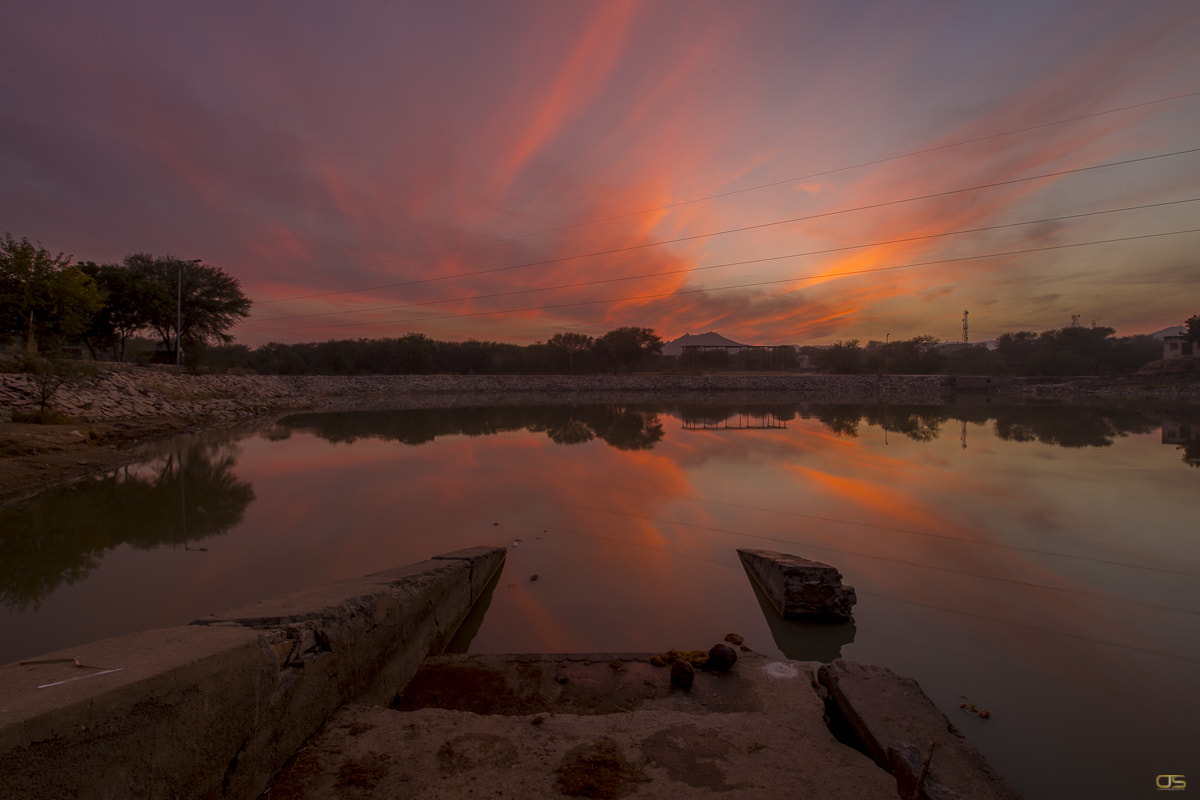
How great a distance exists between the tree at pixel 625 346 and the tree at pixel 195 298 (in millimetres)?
38117

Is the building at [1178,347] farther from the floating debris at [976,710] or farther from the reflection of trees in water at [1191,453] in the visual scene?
the floating debris at [976,710]

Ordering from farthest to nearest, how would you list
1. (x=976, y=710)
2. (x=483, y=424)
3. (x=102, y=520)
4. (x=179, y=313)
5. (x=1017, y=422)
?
(x=179, y=313) → (x=1017, y=422) → (x=483, y=424) → (x=102, y=520) → (x=976, y=710)

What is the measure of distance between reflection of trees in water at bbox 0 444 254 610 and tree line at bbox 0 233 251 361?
49.0ft

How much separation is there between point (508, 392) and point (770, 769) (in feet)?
156

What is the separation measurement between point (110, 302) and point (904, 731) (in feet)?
143

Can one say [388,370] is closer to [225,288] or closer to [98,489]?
[225,288]

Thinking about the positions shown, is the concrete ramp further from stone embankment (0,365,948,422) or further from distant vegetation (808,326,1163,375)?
distant vegetation (808,326,1163,375)

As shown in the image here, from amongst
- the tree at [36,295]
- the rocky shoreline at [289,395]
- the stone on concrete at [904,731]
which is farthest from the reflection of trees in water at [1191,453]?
the tree at [36,295]

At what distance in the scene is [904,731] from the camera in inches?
116

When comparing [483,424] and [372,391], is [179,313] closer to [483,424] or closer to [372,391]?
[372,391]

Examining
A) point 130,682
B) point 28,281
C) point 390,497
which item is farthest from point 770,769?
point 28,281

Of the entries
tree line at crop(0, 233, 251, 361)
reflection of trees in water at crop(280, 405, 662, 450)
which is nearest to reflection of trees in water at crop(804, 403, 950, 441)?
reflection of trees in water at crop(280, 405, 662, 450)

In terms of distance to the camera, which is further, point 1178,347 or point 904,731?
point 1178,347

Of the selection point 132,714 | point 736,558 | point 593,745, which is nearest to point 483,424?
point 736,558
